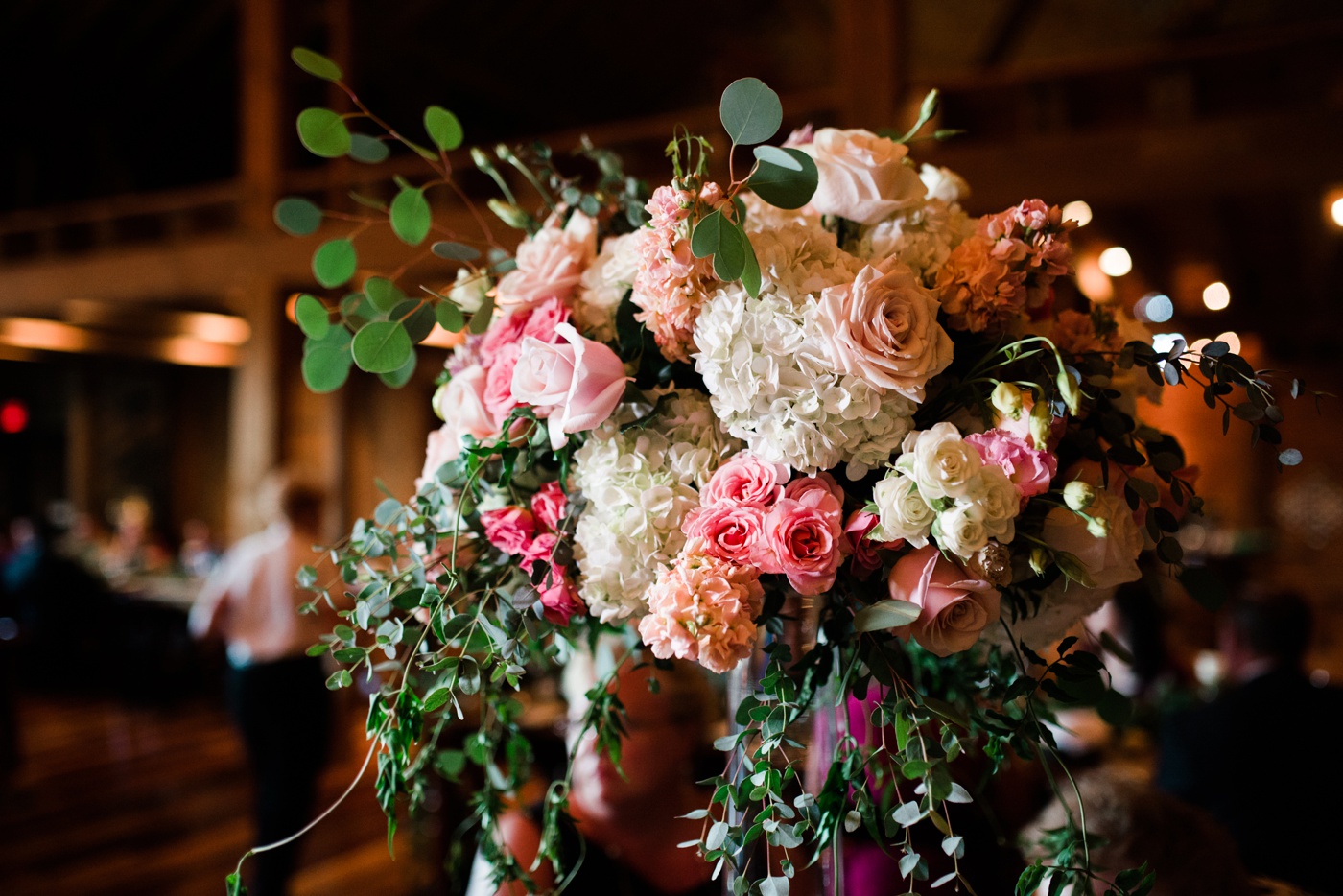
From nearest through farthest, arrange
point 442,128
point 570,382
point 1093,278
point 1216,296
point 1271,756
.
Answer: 1. point 570,382
2. point 442,128
3. point 1216,296
4. point 1271,756
5. point 1093,278

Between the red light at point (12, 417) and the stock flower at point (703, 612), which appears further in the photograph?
the red light at point (12, 417)

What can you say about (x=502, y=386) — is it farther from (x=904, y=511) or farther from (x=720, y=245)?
(x=904, y=511)

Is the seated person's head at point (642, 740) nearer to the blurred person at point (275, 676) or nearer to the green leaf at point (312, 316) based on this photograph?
the green leaf at point (312, 316)

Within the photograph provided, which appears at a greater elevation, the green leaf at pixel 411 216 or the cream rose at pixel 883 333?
the green leaf at pixel 411 216

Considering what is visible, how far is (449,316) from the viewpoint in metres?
1.03

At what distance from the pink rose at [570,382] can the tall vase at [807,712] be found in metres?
0.28

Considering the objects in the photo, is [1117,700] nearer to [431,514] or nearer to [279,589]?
[431,514]

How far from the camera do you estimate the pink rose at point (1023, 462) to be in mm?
798

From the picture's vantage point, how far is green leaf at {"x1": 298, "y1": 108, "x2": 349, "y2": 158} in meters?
1.04

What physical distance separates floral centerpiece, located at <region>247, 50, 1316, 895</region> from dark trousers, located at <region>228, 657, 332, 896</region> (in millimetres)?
2837

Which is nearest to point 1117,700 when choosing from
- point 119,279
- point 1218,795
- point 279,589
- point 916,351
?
point 916,351

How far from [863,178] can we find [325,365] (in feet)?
1.99

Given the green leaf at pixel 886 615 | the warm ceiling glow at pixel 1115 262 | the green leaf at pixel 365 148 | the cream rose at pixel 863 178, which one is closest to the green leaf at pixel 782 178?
the cream rose at pixel 863 178

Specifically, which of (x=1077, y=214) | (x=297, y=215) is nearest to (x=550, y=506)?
(x=297, y=215)
